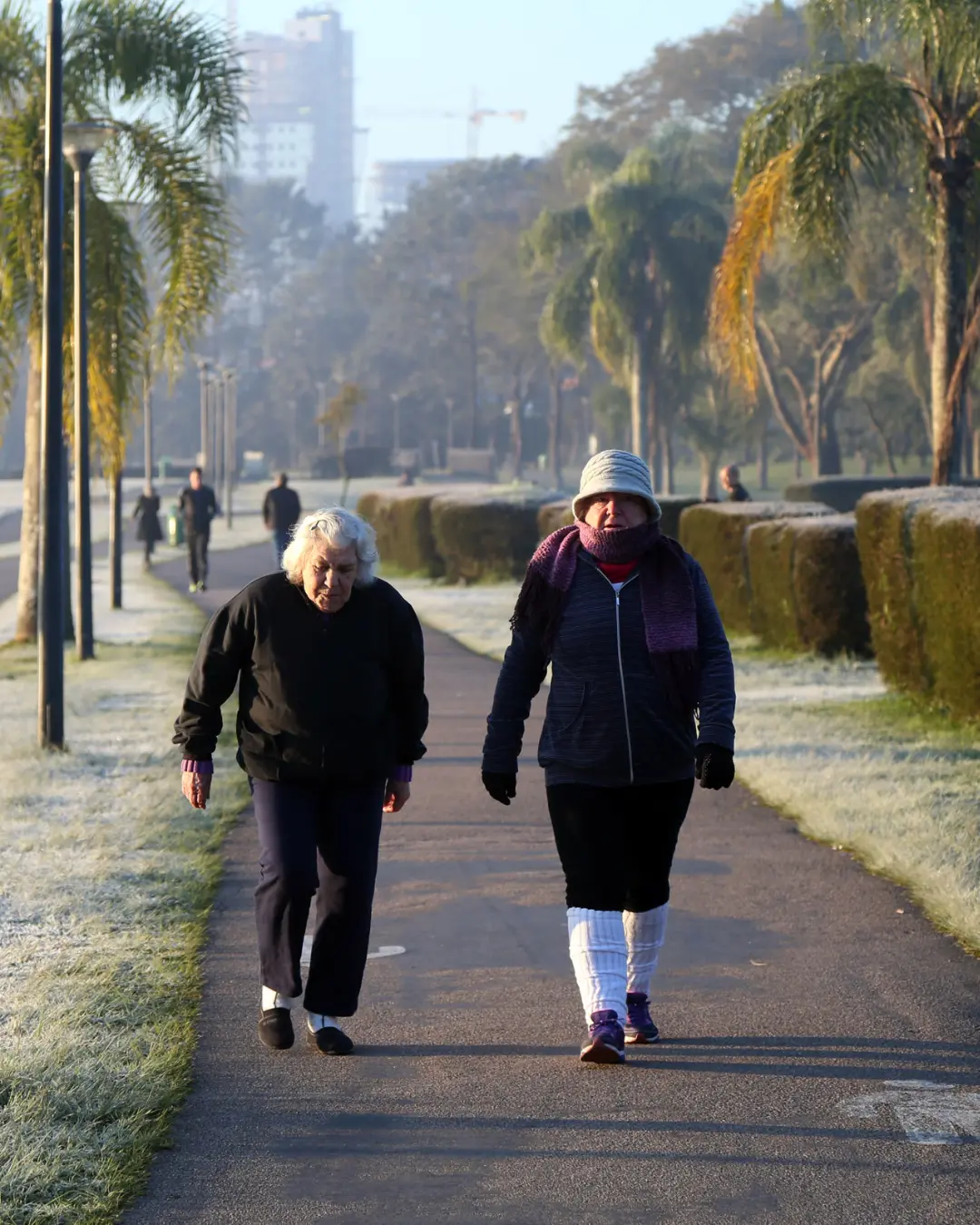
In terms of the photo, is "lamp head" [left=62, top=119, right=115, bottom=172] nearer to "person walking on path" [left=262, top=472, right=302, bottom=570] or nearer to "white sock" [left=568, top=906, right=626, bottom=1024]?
"person walking on path" [left=262, top=472, right=302, bottom=570]

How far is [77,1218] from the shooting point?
4090mm

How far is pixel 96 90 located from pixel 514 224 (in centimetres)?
9142

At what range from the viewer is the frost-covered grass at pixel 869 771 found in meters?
7.98

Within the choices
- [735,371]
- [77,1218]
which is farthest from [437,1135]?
[735,371]

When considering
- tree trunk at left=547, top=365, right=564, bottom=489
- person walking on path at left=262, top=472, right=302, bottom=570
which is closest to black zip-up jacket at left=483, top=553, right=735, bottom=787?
person walking on path at left=262, top=472, right=302, bottom=570

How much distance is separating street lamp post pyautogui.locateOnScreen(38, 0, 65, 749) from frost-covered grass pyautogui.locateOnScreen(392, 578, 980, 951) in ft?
13.3

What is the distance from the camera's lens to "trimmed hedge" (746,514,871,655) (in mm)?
16031

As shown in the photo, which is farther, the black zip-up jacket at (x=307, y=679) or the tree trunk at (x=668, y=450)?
Answer: the tree trunk at (x=668, y=450)

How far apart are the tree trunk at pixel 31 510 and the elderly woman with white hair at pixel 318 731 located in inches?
520

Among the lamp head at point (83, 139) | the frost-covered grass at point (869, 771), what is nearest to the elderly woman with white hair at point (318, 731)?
the frost-covered grass at point (869, 771)

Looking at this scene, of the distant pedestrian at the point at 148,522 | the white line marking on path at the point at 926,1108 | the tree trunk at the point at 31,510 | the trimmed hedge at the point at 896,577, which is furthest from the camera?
the distant pedestrian at the point at 148,522

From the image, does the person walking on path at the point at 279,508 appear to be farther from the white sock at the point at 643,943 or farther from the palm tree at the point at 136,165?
the white sock at the point at 643,943

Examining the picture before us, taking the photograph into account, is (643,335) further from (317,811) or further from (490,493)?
(317,811)

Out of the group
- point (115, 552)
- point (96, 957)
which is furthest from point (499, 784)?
point (115, 552)
